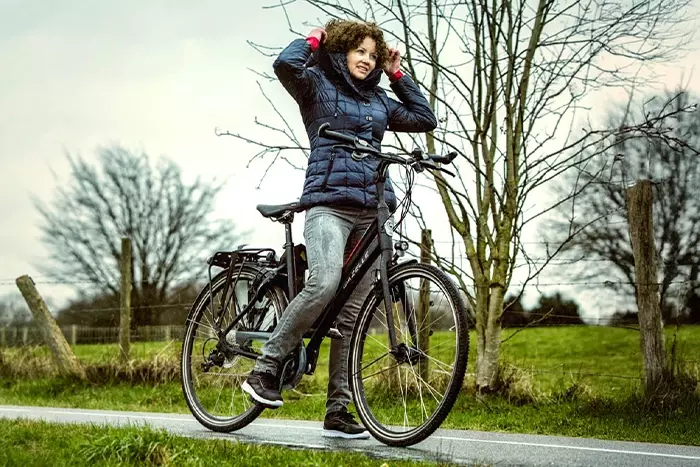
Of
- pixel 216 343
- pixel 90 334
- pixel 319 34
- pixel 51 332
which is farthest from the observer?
pixel 90 334

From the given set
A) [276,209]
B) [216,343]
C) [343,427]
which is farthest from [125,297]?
[343,427]

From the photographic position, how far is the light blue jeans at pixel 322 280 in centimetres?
521

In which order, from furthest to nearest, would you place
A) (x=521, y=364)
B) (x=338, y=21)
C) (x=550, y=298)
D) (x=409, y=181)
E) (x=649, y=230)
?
(x=550, y=298) → (x=521, y=364) → (x=649, y=230) → (x=338, y=21) → (x=409, y=181)

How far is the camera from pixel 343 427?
18.5 feet

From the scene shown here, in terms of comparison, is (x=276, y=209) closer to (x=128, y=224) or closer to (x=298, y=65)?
(x=298, y=65)

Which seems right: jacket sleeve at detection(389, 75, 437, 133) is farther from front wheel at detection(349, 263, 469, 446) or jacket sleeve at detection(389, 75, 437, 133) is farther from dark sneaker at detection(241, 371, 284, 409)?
dark sneaker at detection(241, 371, 284, 409)

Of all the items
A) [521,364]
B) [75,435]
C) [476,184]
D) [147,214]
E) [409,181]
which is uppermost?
[147,214]

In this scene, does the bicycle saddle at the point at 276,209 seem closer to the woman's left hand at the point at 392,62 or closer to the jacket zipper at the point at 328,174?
the jacket zipper at the point at 328,174

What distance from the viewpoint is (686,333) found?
905 cm

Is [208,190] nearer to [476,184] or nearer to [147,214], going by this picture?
[147,214]

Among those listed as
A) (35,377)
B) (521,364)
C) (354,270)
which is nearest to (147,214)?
(35,377)

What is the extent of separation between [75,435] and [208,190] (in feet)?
72.7

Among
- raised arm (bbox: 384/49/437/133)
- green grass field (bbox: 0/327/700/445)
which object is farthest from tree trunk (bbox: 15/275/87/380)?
raised arm (bbox: 384/49/437/133)

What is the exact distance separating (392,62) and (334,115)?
22.7 inches
